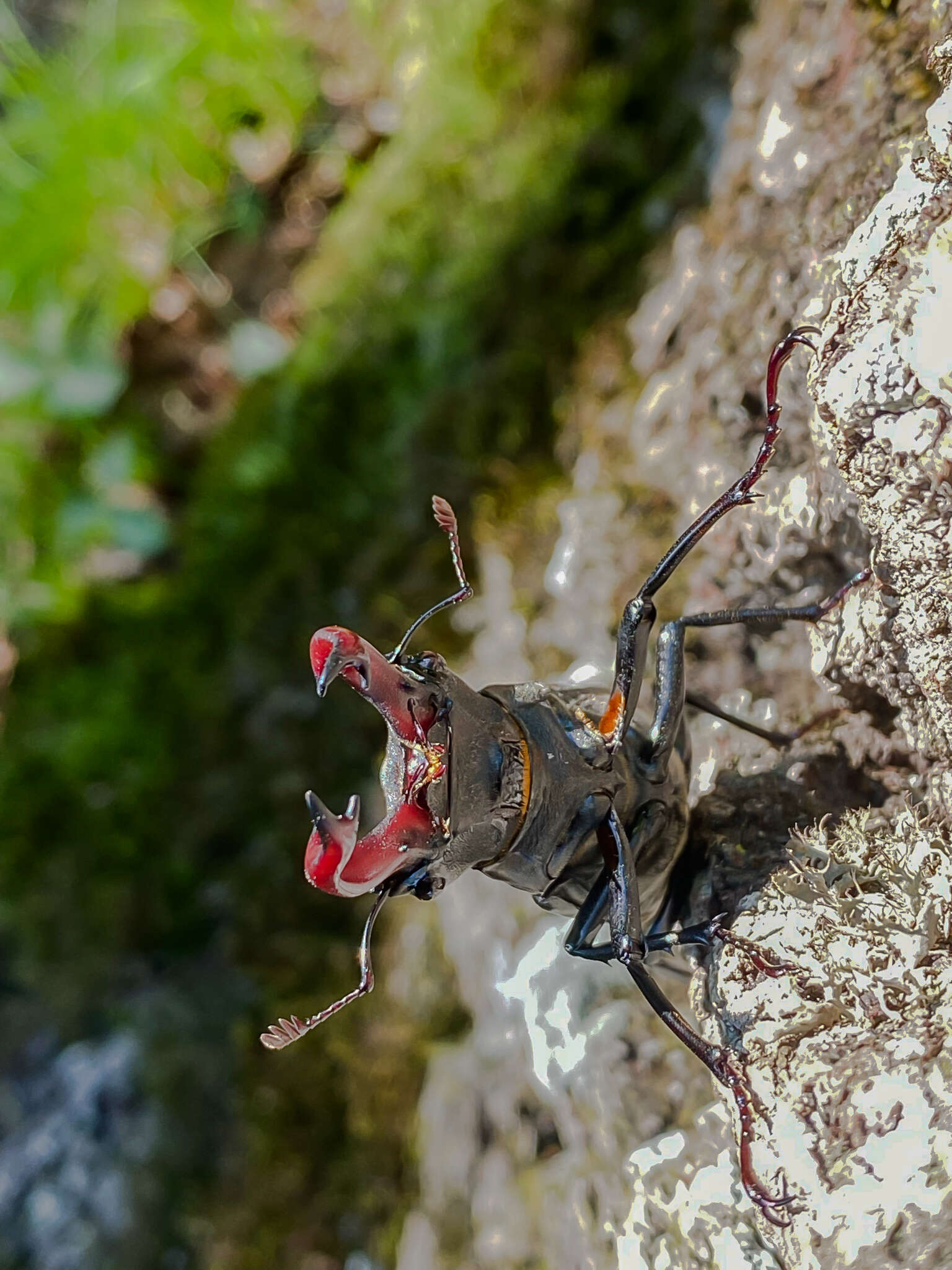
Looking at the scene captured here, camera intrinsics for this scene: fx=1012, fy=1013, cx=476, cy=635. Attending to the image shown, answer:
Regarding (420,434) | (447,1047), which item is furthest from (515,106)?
(447,1047)

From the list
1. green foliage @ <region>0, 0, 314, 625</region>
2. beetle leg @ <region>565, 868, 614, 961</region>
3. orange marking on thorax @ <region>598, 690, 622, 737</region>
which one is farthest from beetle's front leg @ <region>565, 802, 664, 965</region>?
green foliage @ <region>0, 0, 314, 625</region>

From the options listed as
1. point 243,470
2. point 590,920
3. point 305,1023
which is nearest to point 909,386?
point 590,920

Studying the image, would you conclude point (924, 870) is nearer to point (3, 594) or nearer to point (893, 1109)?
point (893, 1109)

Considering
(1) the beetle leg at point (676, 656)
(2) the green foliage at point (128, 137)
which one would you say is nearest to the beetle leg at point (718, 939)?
(1) the beetle leg at point (676, 656)

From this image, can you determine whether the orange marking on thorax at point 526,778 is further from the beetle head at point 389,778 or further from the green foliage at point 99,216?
the green foliage at point 99,216

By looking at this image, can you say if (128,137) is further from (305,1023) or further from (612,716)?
(305,1023)
